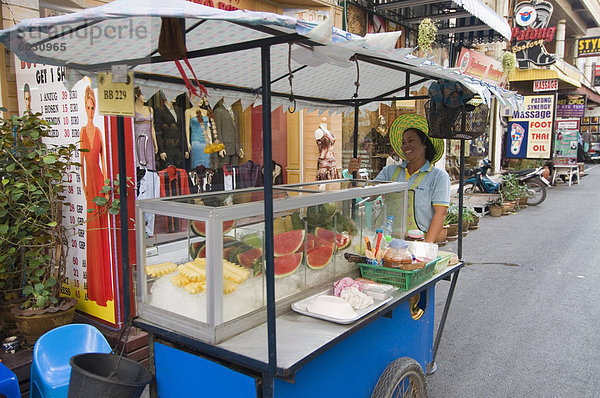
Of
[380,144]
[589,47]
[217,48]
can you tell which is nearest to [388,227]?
[217,48]

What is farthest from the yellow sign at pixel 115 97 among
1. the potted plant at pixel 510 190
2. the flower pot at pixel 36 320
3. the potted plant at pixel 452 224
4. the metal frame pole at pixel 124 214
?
the potted plant at pixel 510 190

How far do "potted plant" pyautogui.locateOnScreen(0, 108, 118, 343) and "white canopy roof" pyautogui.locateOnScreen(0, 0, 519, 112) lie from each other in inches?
47.3

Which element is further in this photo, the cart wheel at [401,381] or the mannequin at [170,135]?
the mannequin at [170,135]

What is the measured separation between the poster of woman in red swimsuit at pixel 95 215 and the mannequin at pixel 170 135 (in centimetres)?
173

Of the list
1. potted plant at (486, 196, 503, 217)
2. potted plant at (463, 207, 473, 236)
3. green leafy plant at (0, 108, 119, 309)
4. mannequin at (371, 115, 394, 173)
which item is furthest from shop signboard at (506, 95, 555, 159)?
green leafy plant at (0, 108, 119, 309)

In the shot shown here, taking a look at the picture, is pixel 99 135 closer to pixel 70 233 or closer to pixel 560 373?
pixel 70 233

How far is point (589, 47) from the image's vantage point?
21156 mm

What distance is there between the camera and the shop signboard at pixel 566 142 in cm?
1662

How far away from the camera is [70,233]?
396cm

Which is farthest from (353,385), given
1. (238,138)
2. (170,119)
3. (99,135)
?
(238,138)

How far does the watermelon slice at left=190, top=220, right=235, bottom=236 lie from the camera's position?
194 cm

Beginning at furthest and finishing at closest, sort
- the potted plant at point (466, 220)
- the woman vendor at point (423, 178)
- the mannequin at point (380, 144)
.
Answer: the mannequin at point (380, 144)
the potted plant at point (466, 220)
the woman vendor at point (423, 178)

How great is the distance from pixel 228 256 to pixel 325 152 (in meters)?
5.98

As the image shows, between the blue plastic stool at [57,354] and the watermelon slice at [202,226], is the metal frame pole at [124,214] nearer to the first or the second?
the blue plastic stool at [57,354]
